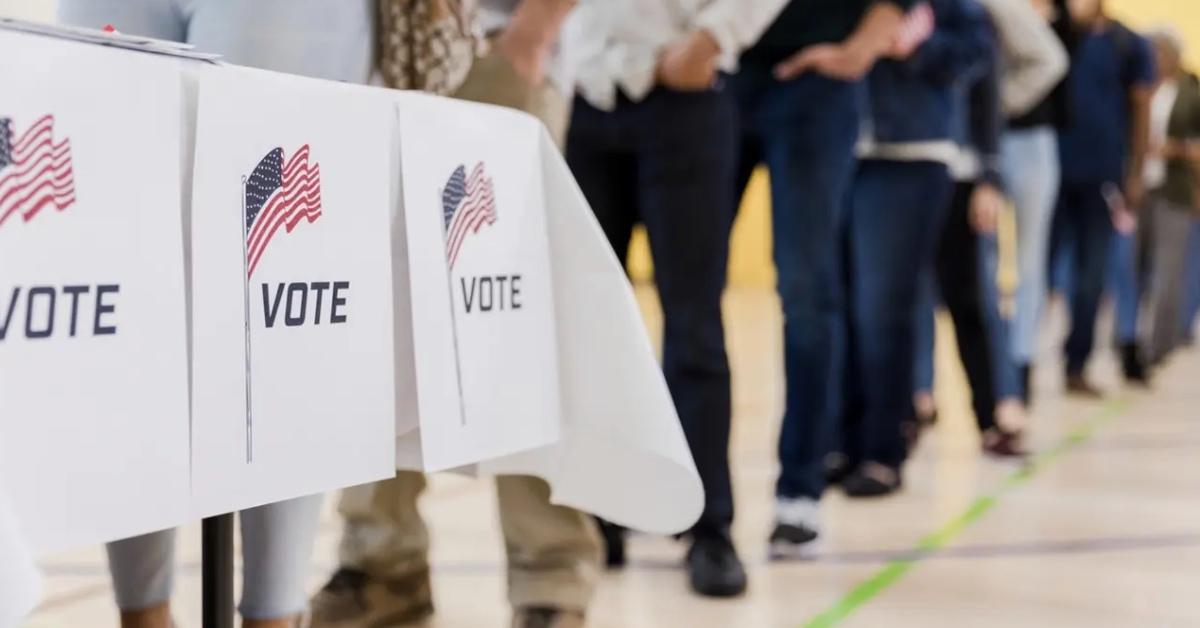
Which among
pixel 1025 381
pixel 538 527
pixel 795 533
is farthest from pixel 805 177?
pixel 1025 381

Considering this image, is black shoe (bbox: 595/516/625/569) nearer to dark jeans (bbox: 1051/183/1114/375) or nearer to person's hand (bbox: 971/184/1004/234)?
person's hand (bbox: 971/184/1004/234)

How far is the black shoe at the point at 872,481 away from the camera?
274 centimetres

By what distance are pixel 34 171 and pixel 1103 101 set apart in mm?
4587

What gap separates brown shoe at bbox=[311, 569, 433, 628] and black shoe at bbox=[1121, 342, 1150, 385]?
419 centimetres

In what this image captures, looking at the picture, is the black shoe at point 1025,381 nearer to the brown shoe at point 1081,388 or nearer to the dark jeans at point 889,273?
the brown shoe at point 1081,388

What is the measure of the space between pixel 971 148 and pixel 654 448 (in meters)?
2.36

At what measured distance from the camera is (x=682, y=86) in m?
1.86

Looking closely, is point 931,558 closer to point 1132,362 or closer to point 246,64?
point 246,64

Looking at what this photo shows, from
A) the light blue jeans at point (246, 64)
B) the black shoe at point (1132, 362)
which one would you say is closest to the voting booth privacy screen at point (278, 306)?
the light blue jeans at point (246, 64)

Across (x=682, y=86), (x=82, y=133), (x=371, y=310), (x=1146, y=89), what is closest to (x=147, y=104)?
(x=82, y=133)

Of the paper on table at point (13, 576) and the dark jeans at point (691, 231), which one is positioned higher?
the dark jeans at point (691, 231)

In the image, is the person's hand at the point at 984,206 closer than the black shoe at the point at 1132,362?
Yes

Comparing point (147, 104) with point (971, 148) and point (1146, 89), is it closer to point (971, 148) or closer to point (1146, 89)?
point (971, 148)

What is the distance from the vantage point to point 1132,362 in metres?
5.13
